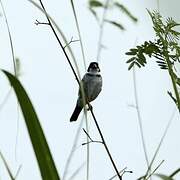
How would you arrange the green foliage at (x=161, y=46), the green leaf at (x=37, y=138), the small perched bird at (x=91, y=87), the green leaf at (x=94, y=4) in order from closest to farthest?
the green leaf at (x=37, y=138) → the green leaf at (x=94, y=4) → the green foliage at (x=161, y=46) → the small perched bird at (x=91, y=87)

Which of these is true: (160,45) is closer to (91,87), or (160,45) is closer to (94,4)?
(94,4)

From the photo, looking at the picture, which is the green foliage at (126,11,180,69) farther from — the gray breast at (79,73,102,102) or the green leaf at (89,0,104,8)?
the gray breast at (79,73,102,102)

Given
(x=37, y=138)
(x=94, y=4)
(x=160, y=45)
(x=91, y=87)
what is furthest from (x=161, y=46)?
(x=91, y=87)

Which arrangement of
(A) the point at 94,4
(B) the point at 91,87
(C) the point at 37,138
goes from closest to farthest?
(C) the point at 37,138 → (A) the point at 94,4 → (B) the point at 91,87

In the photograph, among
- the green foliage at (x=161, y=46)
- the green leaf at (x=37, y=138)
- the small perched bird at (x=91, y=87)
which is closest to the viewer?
the green leaf at (x=37, y=138)

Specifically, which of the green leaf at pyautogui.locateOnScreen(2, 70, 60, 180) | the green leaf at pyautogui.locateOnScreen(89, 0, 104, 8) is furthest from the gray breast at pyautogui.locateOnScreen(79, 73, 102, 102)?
the green leaf at pyautogui.locateOnScreen(2, 70, 60, 180)

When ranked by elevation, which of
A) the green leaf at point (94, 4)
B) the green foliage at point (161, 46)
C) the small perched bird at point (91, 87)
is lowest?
the small perched bird at point (91, 87)

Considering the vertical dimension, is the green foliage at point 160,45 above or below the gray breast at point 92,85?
above

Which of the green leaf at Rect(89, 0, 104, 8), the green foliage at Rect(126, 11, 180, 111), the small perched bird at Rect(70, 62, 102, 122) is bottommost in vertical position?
the small perched bird at Rect(70, 62, 102, 122)

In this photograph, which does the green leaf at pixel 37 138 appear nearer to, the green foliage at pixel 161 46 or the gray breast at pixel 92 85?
the green foliage at pixel 161 46

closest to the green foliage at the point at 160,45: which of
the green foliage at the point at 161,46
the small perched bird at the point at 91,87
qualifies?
the green foliage at the point at 161,46

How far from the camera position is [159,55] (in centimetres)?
49

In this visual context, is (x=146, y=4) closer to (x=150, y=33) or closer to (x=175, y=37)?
(x=150, y=33)

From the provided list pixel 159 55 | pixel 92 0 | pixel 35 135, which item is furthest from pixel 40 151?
pixel 159 55
